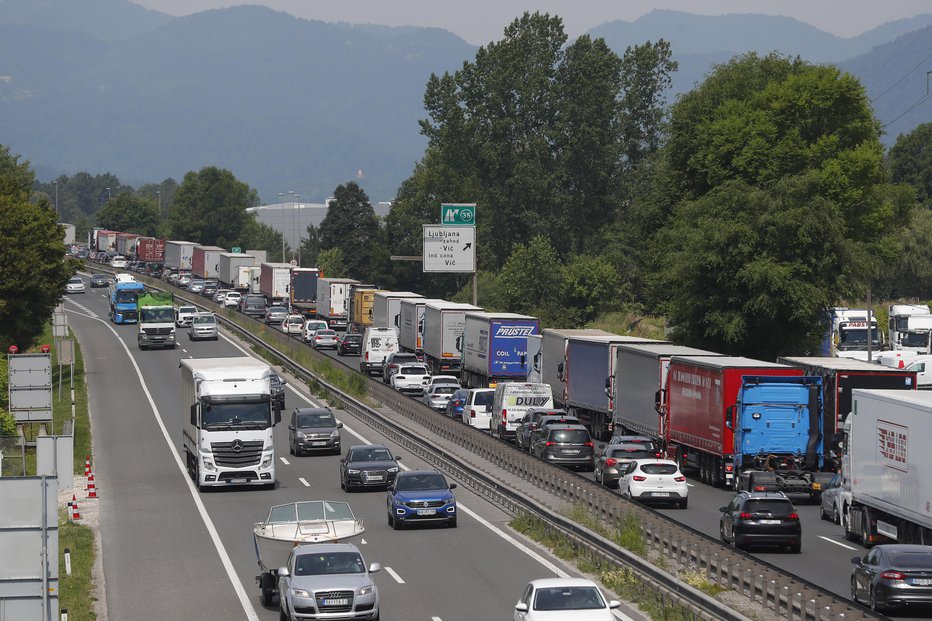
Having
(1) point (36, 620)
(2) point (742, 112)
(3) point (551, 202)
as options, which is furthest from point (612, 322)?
(1) point (36, 620)

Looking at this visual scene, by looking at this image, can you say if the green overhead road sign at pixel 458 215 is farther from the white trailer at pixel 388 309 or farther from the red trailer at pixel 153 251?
the red trailer at pixel 153 251

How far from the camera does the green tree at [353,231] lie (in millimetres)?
165875

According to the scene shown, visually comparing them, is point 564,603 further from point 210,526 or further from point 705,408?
point 705,408

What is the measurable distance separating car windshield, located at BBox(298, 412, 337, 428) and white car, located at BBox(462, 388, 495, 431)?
7513 millimetres

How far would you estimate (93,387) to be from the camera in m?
69.0

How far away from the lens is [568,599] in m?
19.5

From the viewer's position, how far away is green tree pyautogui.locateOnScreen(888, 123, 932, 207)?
546 ft

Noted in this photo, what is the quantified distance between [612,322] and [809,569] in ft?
234

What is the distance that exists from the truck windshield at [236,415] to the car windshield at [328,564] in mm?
Result: 16651

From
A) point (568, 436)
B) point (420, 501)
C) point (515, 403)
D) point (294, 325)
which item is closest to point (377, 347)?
point (294, 325)

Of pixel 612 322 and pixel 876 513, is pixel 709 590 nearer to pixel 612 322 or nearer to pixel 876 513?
pixel 876 513

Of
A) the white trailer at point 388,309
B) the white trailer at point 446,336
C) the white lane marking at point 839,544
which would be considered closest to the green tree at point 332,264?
the white trailer at point 388,309

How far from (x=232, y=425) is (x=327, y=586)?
17.7 metres

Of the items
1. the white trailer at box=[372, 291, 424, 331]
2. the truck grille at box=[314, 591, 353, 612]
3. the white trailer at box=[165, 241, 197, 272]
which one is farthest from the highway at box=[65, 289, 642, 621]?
the white trailer at box=[165, 241, 197, 272]
